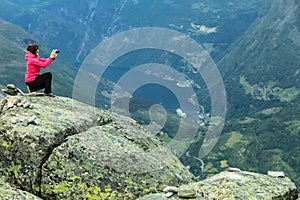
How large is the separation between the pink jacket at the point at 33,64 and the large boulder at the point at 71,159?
376cm

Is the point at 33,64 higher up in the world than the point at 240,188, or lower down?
higher up

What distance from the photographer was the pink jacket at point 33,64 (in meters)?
26.5

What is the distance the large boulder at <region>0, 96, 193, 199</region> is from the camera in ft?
65.8

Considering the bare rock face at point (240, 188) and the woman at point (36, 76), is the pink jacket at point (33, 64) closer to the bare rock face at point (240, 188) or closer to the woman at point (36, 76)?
the woman at point (36, 76)

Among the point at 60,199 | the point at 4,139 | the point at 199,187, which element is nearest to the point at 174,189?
the point at 199,187

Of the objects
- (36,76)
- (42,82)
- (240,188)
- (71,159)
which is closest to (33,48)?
(36,76)

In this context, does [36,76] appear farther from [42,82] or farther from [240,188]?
[240,188]

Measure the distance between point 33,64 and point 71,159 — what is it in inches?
385

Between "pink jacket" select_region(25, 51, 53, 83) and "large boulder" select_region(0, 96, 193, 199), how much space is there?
148 inches

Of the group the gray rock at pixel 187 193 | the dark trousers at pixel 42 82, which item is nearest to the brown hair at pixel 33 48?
the dark trousers at pixel 42 82

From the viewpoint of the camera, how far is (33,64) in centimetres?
2697

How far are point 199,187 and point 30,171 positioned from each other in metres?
9.48

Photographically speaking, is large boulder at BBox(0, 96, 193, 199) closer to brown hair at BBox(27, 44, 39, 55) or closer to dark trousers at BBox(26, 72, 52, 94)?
dark trousers at BBox(26, 72, 52, 94)

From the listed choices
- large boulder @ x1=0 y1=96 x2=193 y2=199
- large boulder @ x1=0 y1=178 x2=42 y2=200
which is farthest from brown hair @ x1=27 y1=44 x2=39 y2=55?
large boulder @ x1=0 y1=178 x2=42 y2=200
